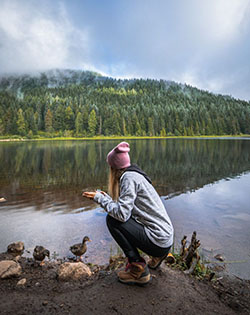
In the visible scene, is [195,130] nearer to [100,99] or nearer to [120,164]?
[100,99]

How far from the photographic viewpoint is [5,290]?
13.5ft

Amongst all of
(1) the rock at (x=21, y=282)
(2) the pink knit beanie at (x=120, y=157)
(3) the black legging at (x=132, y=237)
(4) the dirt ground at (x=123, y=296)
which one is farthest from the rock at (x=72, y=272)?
(2) the pink knit beanie at (x=120, y=157)

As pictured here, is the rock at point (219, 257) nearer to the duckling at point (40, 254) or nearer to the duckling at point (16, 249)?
the duckling at point (40, 254)

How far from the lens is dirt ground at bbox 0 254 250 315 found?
3.48 meters

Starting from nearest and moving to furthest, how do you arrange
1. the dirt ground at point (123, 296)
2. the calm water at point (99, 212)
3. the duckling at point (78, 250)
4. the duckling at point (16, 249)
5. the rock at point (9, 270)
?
1. the dirt ground at point (123, 296)
2. the rock at point (9, 270)
3. the duckling at point (78, 250)
4. the duckling at point (16, 249)
5. the calm water at point (99, 212)

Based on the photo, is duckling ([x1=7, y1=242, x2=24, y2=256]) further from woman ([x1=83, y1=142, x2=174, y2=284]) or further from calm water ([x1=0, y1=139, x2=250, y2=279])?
woman ([x1=83, y1=142, x2=174, y2=284])

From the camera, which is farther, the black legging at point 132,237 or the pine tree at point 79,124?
the pine tree at point 79,124

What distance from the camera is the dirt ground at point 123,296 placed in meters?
3.48

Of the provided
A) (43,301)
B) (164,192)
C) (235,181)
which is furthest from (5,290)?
(235,181)

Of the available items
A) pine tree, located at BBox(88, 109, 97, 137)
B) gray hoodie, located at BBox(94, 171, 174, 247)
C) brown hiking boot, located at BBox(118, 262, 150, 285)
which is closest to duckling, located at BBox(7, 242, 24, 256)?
brown hiking boot, located at BBox(118, 262, 150, 285)

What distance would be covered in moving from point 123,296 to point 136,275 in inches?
16.6

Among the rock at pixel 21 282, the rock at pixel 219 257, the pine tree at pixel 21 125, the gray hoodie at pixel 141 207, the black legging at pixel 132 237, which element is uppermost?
the pine tree at pixel 21 125

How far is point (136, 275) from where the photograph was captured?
13.3 feet

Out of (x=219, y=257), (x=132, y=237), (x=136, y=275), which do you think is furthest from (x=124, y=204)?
(x=219, y=257)
